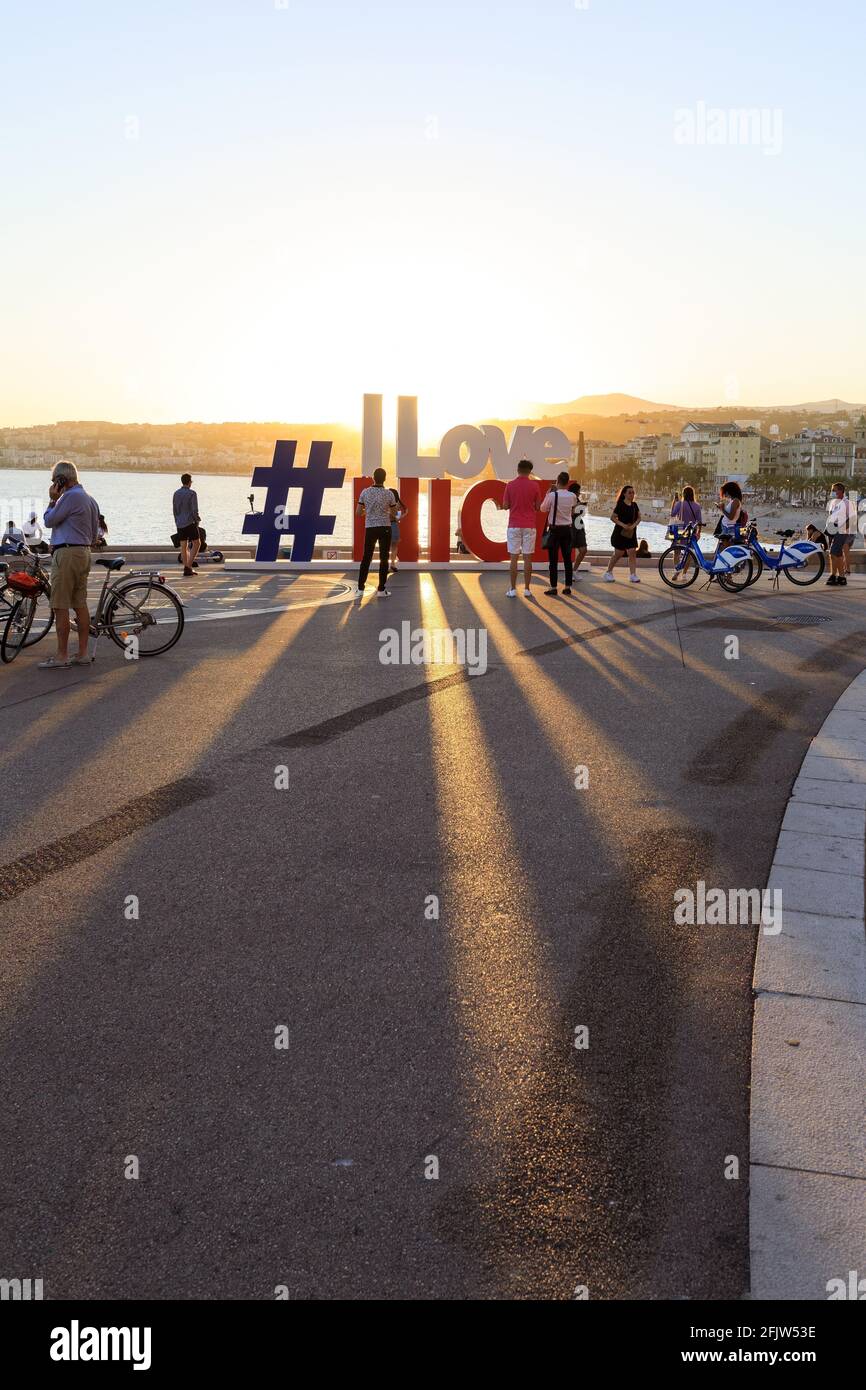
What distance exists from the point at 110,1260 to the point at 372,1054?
112 centimetres

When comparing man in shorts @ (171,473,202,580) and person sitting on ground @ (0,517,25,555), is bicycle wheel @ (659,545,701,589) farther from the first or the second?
person sitting on ground @ (0,517,25,555)

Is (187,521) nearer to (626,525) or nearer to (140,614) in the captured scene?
(626,525)

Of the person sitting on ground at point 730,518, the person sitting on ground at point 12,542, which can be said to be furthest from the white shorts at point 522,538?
the person sitting on ground at point 12,542

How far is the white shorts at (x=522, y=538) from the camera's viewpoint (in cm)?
1747

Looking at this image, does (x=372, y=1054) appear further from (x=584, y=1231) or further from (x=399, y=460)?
(x=399, y=460)

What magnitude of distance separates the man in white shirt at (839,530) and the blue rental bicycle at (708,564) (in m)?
2.05

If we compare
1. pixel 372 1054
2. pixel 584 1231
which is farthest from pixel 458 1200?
pixel 372 1054

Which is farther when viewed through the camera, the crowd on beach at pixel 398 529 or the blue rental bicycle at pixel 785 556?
the blue rental bicycle at pixel 785 556

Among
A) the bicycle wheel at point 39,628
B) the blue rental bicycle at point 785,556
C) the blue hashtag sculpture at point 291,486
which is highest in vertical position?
the blue hashtag sculpture at point 291,486

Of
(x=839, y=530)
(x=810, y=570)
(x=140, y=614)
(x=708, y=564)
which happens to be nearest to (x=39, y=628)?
(x=140, y=614)

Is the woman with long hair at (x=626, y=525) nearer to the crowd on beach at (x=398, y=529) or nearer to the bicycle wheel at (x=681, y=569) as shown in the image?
the crowd on beach at (x=398, y=529)

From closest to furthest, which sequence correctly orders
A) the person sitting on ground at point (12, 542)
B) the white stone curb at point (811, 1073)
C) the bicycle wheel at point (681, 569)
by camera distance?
1. the white stone curb at point (811, 1073)
2. the bicycle wheel at point (681, 569)
3. the person sitting on ground at point (12, 542)

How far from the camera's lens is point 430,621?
14977 millimetres

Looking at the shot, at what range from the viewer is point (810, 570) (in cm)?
2195
